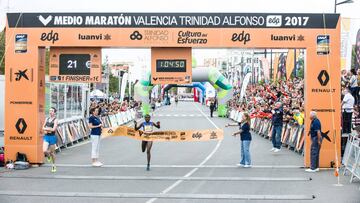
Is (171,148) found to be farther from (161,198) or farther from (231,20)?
(161,198)

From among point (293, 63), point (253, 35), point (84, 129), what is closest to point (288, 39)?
point (253, 35)

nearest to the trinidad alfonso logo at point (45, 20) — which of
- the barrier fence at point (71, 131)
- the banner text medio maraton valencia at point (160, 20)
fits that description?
the banner text medio maraton valencia at point (160, 20)

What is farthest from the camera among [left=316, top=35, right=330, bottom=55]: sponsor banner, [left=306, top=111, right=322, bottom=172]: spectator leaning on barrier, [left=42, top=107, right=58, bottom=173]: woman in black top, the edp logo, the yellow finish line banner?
the yellow finish line banner

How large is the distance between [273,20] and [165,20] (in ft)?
10.5

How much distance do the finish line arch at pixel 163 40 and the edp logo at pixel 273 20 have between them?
30mm

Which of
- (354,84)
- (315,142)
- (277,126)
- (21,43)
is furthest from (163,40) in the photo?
(354,84)

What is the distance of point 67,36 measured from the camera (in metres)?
17.0

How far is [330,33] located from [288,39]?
1230mm

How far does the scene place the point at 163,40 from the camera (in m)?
17.0

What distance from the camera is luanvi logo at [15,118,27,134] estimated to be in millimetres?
17172

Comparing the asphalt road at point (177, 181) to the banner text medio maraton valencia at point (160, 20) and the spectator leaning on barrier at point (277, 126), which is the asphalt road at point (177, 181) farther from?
the banner text medio maraton valencia at point (160, 20)

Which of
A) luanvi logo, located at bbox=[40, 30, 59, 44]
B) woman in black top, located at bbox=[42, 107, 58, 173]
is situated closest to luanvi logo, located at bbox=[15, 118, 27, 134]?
woman in black top, located at bbox=[42, 107, 58, 173]

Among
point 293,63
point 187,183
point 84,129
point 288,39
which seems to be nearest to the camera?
point 187,183

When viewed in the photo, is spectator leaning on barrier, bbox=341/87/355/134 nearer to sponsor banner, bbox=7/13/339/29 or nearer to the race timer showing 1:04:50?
sponsor banner, bbox=7/13/339/29
